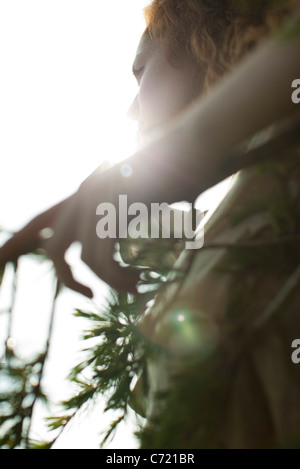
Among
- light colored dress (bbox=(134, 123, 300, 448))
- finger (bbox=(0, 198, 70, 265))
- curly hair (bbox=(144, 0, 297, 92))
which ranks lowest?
light colored dress (bbox=(134, 123, 300, 448))

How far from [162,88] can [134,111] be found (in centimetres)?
26

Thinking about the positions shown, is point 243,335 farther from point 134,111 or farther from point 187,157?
point 134,111

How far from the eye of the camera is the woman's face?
45.9 inches

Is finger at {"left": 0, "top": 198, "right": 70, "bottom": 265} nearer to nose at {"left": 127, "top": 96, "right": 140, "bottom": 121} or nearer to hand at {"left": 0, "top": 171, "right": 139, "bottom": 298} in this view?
hand at {"left": 0, "top": 171, "right": 139, "bottom": 298}

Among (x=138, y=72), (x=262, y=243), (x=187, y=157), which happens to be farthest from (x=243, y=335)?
(x=138, y=72)

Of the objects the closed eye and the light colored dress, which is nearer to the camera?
the light colored dress

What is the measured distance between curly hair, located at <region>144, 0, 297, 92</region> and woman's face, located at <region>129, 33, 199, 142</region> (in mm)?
31

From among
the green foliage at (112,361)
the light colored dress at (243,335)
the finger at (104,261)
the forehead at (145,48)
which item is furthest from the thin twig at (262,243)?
the forehead at (145,48)

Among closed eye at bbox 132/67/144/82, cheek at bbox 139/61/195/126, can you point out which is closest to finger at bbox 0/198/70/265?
cheek at bbox 139/61/195/126

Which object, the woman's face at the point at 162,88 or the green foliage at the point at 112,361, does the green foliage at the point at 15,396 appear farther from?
the woman's face at the point at 162,88

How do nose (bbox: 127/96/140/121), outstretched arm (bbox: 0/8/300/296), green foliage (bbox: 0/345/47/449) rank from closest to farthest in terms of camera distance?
outstretched arm (bbox: 0/8/300/296), green foliage (bbox: 0/345/47/449), nose (bbox: 127/96/140/121)

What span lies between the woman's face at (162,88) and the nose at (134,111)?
15 centimetres

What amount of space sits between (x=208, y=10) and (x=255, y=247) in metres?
0.83

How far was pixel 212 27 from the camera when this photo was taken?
108cm
